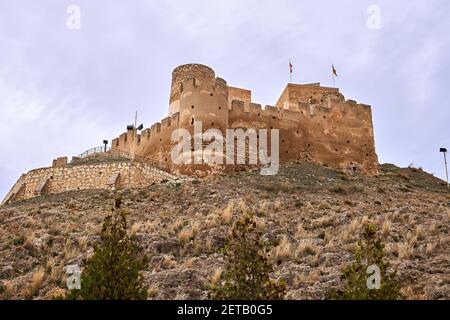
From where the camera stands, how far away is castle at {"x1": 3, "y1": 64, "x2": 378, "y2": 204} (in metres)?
26.9

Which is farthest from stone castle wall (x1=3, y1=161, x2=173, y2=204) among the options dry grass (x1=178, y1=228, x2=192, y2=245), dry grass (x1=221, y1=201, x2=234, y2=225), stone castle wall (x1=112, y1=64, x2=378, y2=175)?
dry grass (x1=178, y1=228, x2=192, y2=245)

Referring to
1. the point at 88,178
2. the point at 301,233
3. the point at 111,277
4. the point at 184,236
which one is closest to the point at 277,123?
the point at 88,178

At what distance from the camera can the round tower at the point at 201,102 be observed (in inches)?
1136

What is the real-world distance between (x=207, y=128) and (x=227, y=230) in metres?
10.5

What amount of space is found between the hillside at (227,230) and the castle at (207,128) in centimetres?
187

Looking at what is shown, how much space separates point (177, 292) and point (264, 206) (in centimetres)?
819

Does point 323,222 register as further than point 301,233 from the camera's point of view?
Yes

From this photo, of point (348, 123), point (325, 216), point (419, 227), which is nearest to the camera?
point (419, 227)

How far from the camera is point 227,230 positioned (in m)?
18.6

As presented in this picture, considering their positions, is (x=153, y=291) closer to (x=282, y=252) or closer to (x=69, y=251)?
(x=282, y=252)

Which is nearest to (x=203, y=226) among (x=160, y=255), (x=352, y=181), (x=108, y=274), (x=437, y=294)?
(x=160, y=255)

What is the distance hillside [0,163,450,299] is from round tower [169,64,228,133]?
317cm

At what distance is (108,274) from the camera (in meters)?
10.2
